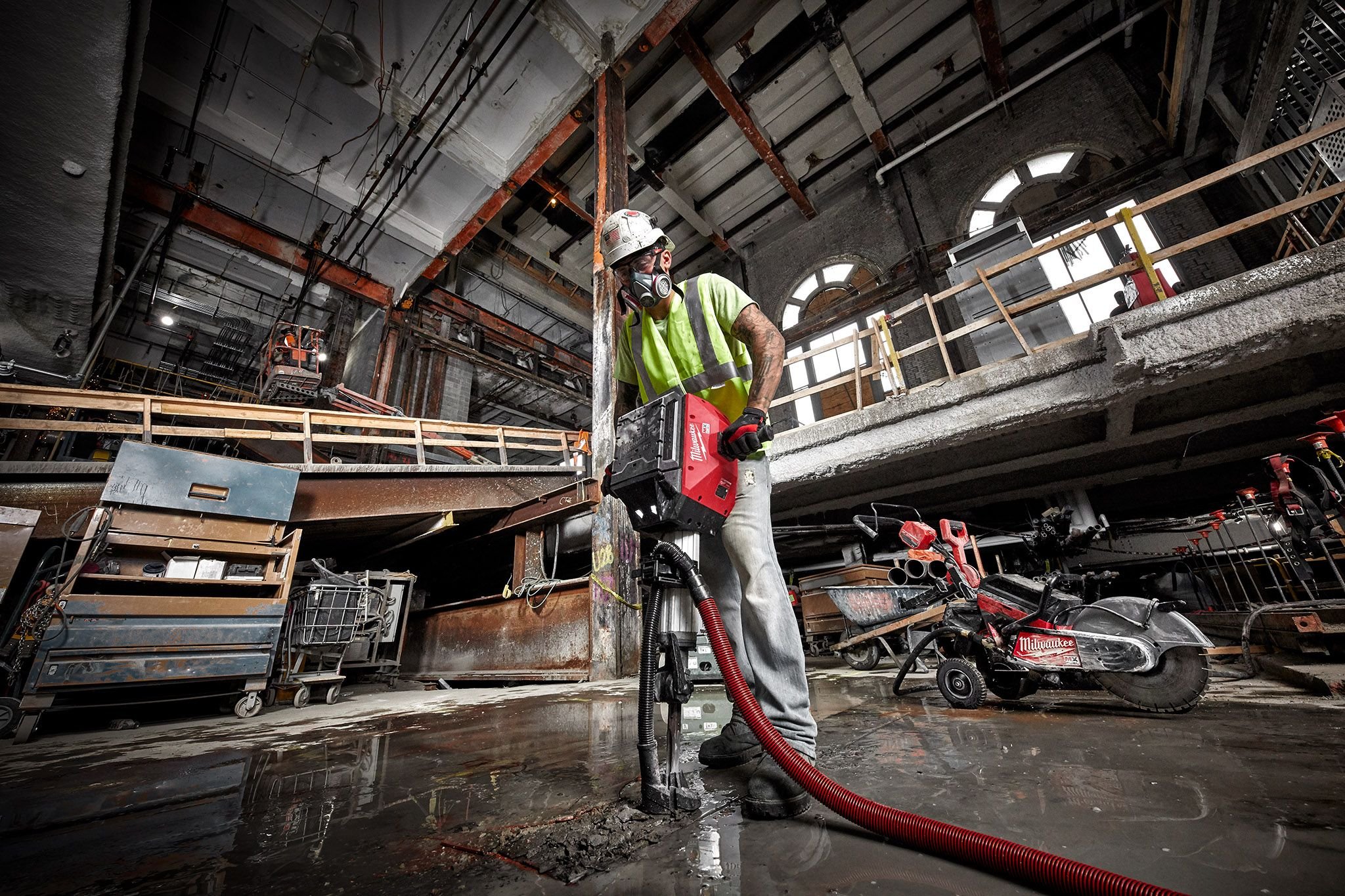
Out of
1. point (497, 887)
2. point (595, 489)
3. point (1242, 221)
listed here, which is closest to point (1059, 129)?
point (1242, 221)

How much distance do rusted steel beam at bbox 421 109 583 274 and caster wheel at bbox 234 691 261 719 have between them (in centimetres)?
940

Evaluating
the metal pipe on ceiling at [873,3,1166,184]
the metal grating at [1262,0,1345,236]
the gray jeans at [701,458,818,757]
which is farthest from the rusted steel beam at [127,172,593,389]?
the metal grating at [1262,0,1345,236]

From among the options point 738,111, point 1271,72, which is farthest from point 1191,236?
point 738,111

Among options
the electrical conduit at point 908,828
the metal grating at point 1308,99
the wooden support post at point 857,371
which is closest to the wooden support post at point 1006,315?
the wooden support post at point 857,371

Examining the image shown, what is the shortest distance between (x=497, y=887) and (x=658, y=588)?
2.14 ft

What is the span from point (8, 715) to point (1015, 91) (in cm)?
1514

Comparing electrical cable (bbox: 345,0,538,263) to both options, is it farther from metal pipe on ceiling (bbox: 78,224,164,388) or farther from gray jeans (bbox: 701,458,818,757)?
gray jeans (bbox: 701,458,818,757)

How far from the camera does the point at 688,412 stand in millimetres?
1342

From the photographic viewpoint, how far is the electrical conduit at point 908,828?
723 millimetres

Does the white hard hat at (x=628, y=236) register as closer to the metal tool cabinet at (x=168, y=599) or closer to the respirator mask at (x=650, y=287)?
the respirator mask at (x=650, y=287)

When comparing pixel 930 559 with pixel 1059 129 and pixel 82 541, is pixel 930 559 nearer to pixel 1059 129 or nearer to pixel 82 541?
pixel 82 541

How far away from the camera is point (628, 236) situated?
1.68 m

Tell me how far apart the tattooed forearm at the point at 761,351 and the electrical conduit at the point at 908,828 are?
60 centimetres

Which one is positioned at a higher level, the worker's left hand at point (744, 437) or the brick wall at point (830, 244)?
the brick wall at point (830, 244)
